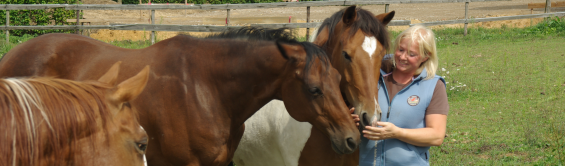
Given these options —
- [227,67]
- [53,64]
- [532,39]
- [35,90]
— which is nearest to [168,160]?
[227,67]

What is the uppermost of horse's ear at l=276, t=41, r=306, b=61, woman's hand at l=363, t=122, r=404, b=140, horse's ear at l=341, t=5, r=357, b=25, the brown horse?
horse's ear at l=341, t=5, r=357, b=25

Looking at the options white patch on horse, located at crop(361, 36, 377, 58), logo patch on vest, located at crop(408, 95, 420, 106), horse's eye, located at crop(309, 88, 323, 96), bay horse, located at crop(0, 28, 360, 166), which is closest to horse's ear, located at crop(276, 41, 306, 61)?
bay horse, located at crop(0, 28, 360, 166)

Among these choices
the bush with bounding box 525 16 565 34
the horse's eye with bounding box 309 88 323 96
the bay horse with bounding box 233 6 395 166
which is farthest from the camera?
the bush with bounding box 525 16 565 34

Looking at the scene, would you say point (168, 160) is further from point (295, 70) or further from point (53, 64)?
point (53, 64)

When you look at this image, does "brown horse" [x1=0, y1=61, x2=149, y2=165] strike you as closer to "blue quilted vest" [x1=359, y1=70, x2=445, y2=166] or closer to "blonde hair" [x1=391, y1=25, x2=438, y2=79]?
"blue quilted vest" [x1=359, y1=70, x2=445, y2=166]

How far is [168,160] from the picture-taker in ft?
10.3

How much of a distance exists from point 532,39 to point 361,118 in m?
10.7

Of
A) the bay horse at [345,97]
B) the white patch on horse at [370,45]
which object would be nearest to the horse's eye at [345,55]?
the bay horse at [345,97]

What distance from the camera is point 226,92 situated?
311 cm

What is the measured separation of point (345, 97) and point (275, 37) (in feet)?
2.18

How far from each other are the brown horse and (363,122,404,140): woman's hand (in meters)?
1.41

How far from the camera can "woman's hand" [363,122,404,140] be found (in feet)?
8.61

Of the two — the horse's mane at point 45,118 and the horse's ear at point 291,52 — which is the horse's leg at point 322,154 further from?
the horse's mane at point 45,118

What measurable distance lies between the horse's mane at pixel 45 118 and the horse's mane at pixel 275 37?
154 centimetres
